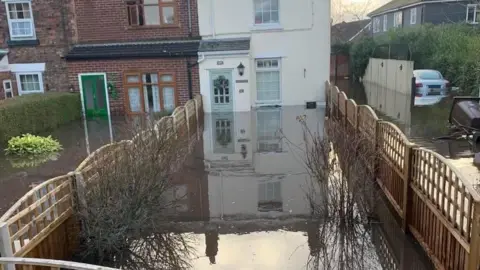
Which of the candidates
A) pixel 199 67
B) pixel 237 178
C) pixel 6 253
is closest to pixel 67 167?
pixel 237 178

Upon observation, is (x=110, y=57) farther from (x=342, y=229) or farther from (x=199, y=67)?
(x=342, y=229)

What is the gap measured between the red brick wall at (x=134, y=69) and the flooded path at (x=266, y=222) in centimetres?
698

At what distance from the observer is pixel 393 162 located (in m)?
6.18

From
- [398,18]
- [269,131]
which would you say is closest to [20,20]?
[269,131]

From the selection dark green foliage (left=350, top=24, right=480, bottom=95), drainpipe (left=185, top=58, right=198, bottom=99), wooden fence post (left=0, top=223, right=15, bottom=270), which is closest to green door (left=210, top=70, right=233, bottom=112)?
drainpipe (left=185, top=58, right=198, bottom=99)

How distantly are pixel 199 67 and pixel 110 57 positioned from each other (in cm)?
372

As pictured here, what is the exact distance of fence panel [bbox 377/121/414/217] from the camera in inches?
224

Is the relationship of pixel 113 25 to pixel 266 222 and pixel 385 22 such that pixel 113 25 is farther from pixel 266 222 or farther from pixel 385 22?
pixel 385 22

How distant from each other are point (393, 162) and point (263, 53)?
1208cm

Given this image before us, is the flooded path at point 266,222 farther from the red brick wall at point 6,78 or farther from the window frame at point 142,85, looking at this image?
the red brick wall at point 6,78

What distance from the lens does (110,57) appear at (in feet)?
56.6

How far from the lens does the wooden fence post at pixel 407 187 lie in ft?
17.8

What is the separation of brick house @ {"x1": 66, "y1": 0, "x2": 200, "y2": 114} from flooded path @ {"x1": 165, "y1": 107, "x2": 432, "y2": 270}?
727cm

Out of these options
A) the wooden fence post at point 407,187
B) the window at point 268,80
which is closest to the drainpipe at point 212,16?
the window at point 268,80
